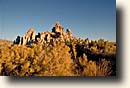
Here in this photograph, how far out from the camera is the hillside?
1429mm

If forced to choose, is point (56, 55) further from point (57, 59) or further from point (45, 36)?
point (45, 36)

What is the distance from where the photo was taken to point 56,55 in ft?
4.77

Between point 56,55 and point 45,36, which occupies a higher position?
point 45,36

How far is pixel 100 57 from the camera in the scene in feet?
4.88

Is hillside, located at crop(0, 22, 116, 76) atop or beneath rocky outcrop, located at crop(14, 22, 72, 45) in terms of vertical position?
beneath

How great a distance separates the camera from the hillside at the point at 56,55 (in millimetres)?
1429

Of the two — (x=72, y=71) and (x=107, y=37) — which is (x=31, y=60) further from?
(x=107, y=37)

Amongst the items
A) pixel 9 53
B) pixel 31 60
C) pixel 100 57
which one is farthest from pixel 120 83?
pixel 9 53

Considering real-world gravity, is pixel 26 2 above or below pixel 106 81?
above

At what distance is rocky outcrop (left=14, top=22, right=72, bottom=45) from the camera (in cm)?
145

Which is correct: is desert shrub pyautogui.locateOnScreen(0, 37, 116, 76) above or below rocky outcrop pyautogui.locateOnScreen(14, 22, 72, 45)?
below

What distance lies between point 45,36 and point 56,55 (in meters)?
0.13

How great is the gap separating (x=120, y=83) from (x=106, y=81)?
0.08 meters

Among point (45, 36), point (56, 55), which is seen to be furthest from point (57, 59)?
point (45, 36)
